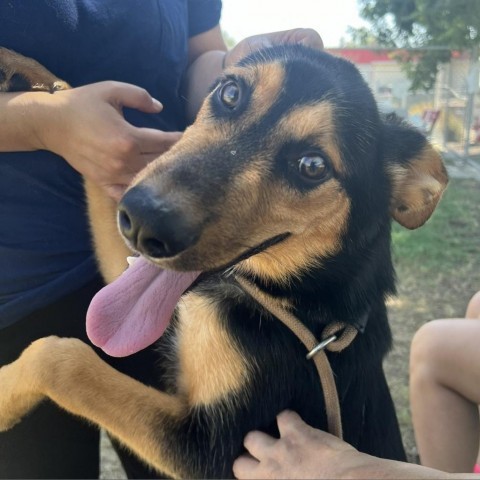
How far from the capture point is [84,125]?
5.36 ft

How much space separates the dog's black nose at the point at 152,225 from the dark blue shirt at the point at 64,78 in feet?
1.37

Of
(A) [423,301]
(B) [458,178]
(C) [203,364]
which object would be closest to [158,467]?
(C) [203,364]

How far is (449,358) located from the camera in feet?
8.69

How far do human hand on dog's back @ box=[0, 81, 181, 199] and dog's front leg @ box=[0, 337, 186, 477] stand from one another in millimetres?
658

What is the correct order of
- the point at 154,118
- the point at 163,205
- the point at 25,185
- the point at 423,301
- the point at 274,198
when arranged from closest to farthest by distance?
the point at 163,205, the point at 25,185, the point at 274,198, the point at 154,118, the point at 423,301

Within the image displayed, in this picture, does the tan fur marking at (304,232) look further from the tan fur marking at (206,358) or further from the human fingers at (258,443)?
the human fingers at (258,443)

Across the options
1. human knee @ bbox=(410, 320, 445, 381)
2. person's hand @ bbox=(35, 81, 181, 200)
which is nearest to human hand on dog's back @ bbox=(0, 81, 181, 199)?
person's hand @ bbox=(35, 81, 181, 200)

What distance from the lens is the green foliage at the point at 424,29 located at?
45.0ft

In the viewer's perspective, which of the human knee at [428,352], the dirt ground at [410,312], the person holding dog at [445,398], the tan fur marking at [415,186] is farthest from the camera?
the dirt ground at [410,312]

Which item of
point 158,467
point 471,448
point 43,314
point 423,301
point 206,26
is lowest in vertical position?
point 423,301

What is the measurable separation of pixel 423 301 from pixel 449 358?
3129 millimetres

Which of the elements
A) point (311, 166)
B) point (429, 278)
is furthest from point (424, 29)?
point (311, 166)

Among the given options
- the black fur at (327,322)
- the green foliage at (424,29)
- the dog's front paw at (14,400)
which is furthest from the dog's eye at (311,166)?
the green foliage at (424,29)

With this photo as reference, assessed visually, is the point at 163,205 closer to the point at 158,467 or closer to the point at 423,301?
the point at 158,467
